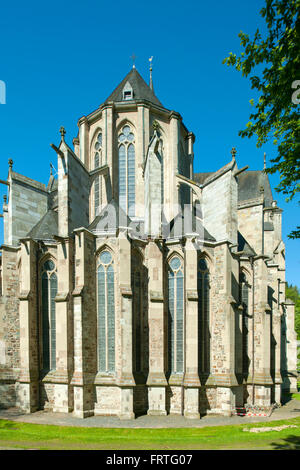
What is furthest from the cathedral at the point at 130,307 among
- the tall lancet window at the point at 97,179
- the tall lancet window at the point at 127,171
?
the tall lancet window at the point at 127,171

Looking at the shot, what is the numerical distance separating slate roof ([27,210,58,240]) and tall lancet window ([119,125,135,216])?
516cm

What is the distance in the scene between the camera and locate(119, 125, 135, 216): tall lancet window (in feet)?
79.5

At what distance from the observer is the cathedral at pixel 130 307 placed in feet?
56.5

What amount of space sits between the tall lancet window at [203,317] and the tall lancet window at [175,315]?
40.9 inches

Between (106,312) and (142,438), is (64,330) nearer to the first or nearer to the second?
(106,312)

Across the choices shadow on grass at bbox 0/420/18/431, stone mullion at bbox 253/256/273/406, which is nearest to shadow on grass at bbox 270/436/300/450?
stone mullion at bbox 253/256/273/406

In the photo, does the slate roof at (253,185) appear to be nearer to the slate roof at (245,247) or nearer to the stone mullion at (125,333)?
the slate roof at (245,247)

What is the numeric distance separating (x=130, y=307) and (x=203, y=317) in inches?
173

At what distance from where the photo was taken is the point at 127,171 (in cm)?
2436

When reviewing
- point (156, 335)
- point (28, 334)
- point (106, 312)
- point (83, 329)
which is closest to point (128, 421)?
point (156, 335)

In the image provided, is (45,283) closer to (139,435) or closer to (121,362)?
(121,362)

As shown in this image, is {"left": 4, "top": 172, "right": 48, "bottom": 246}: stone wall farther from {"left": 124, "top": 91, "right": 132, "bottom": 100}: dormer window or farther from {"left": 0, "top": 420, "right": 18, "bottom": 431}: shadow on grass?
{"left": 0, "top": 420, "right": 18, "bottom": 431}: shadow on grass

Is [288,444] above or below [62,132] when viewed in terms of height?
below
